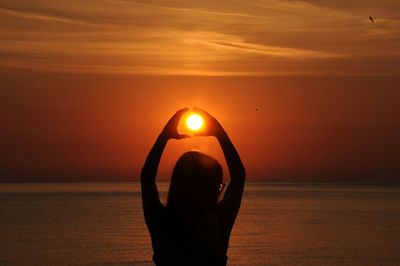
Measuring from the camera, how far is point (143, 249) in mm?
46844

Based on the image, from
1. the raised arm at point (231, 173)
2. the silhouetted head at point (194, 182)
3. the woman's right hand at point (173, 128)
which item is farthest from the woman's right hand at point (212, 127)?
the silhouetted head at point (194, 182)

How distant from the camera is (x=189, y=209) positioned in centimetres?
397

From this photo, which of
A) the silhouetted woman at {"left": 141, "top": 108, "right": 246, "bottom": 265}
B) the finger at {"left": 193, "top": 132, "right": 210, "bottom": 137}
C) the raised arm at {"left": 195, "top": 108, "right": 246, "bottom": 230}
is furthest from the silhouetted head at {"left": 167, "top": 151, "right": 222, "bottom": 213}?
the raised arm at {"left": 195, "top": 108, "right": 246, "bottom": 230}

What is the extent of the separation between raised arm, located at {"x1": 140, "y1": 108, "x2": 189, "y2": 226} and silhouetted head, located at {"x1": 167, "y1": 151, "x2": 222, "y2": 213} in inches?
4.8

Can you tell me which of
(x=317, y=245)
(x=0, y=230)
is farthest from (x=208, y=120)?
(x=0, y=230)

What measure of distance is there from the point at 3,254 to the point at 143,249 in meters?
7.16

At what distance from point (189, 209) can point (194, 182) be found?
0.13 metres

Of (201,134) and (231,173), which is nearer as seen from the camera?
(201,134)

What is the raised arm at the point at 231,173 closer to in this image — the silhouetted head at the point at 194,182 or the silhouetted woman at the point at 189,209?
the silhouetted woman at the point at 189,209

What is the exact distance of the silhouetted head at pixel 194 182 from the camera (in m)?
3.93

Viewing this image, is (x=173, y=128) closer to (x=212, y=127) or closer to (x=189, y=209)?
(x=212, y=127)

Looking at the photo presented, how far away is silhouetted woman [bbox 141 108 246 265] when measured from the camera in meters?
3.94

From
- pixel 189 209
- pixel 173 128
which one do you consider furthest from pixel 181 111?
pixel 189 209

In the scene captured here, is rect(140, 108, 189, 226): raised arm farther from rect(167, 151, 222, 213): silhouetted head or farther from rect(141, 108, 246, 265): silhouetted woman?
rect(167, 151, 222, 213): silhouetted head
